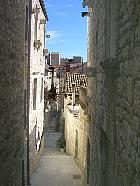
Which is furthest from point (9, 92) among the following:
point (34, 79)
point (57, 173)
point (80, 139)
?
point (34, 79)

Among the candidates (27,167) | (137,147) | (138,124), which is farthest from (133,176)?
(27,167)

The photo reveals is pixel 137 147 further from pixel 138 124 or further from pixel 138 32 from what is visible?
pixel 138 32

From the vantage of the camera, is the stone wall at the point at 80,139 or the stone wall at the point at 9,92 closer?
the stone wall at the point at 9,92

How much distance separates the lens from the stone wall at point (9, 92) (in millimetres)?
6363

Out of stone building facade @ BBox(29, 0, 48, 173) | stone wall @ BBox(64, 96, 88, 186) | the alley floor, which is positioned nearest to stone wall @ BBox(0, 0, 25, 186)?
stone wall @ BBox(64, 96, 88, 186)

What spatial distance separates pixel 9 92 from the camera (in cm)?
714

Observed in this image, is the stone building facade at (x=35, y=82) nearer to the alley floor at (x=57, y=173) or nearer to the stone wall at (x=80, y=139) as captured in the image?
the alley floor at (x=57, y=173)

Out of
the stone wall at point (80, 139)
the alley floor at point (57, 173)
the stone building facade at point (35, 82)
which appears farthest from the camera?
the stone building facade at point (35, 82)

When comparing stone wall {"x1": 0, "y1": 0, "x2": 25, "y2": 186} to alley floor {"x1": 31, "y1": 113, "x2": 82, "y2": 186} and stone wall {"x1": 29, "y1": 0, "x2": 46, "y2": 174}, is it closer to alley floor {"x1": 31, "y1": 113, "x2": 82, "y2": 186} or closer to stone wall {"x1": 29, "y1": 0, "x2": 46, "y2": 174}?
alley floor {"x1": 31, "y1": 113, "x2": 82, "y2": 186}

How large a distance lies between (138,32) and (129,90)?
704 mm

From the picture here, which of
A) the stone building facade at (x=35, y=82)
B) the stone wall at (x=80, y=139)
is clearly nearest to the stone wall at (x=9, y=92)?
the stone wall at (x=80, y=139)

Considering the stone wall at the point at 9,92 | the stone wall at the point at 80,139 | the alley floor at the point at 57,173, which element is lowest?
the alley floor at the point at 57,173

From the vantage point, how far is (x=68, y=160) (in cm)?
1723

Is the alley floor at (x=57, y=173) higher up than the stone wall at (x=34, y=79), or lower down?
lower down
